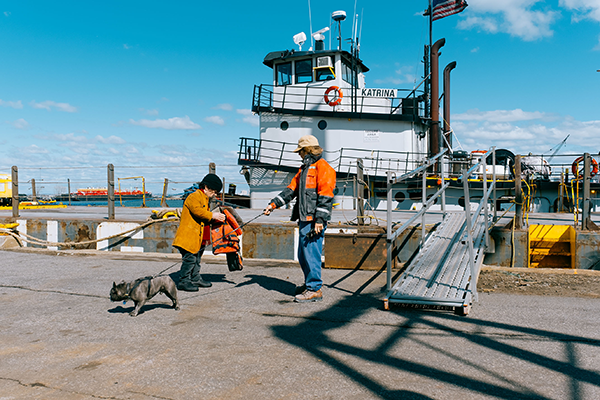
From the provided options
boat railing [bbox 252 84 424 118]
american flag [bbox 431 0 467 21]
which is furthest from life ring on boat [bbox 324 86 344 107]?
american flag [bbox 431 0 467 21]

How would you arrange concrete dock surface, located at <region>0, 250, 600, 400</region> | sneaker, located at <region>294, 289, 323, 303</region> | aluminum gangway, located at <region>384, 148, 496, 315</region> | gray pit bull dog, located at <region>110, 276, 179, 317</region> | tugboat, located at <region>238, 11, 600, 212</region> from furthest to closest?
tugboat, located at <region>238, 11, 600, 212</region> < sneaker, located at <region>294, 289, 323, 303</region> < aluminum gangway, located at <region>384, 148, 496, 315</region> < gray pit bull dog, located at <region>110, 276, 179, 317</region> < concrete dock surface, located at <region>0, 250, 600, 400</region>

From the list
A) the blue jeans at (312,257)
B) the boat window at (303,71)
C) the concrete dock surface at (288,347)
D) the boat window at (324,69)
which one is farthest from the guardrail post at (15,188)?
the boat window at (324,69)

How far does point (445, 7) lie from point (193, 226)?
19043 millimetres

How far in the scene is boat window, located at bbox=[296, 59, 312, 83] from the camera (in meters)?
18.3

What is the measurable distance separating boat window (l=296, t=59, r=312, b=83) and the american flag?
6917 mm

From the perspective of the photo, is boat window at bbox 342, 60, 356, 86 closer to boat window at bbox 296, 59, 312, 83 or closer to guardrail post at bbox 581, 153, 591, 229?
boat window at bbox 296, 59, 312, 83

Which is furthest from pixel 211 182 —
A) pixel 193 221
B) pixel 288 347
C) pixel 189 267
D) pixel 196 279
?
pixel 288 347

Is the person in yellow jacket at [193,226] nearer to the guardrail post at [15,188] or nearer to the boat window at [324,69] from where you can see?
the guardrail post at [15,188]

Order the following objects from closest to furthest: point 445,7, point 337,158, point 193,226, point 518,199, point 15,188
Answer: point 193,226 → point 518,199 → point 15,188 → point 337,158 → point 445,7

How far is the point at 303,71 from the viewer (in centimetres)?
1838

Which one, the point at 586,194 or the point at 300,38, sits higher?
the point at 300,38

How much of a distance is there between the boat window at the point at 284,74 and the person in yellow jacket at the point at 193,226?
13.9 metres

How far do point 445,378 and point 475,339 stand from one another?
906 mm

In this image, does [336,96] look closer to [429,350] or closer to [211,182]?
[211,182]
